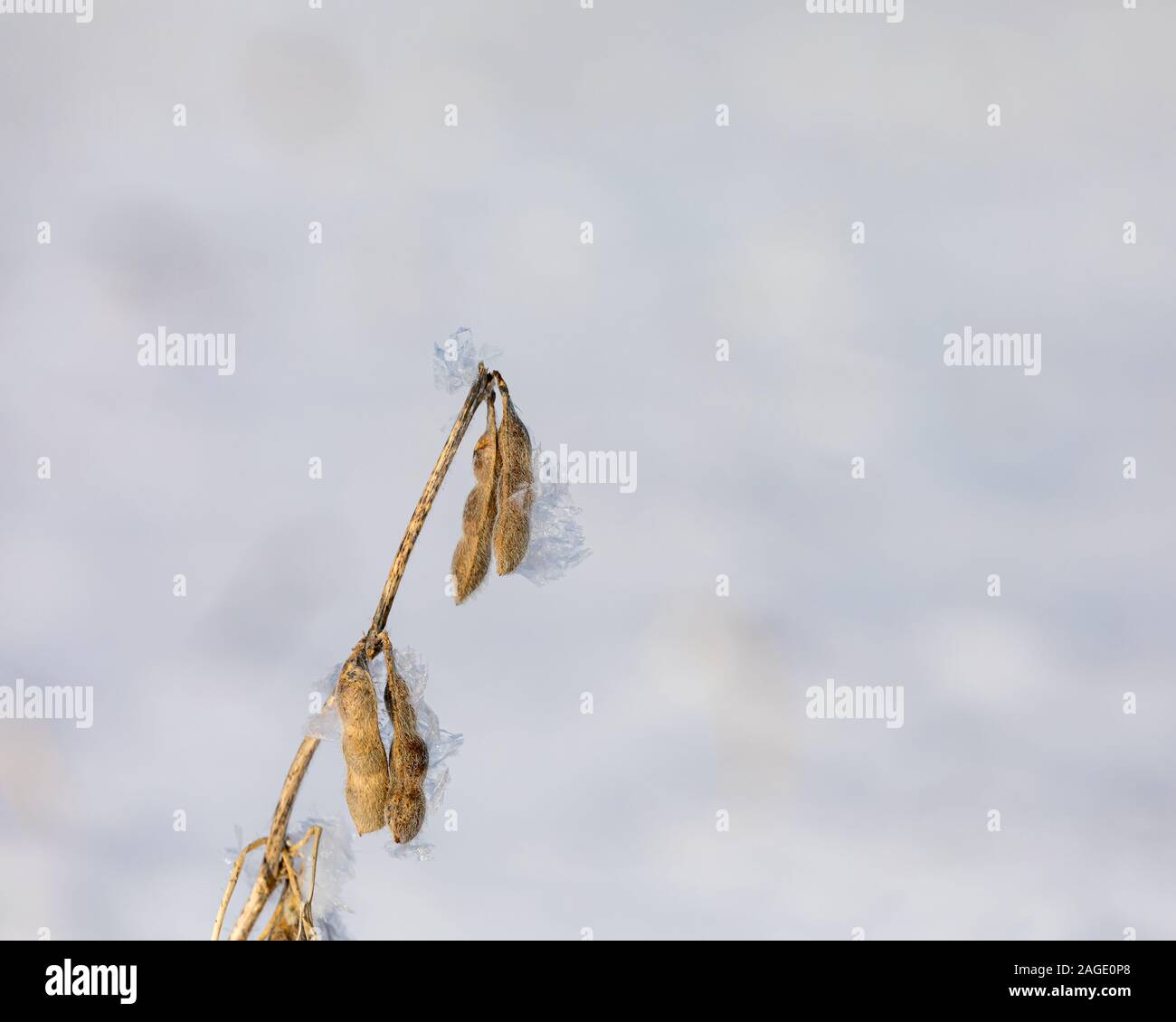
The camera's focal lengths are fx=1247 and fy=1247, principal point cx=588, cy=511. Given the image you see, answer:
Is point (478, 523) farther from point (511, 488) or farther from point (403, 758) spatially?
point (403, 758)

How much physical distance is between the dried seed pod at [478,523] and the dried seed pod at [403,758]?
0.17 meters

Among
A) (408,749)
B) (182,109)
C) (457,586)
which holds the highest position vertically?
(182,109)

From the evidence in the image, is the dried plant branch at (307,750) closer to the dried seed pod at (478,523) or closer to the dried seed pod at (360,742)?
the dried seed pod at (360,742)

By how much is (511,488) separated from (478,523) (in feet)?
0.20

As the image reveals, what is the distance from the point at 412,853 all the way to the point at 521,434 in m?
0.54

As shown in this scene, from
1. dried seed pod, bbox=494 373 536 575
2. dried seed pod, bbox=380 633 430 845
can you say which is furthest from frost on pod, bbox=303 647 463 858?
dried seed pod, bbox=494 373 536 575

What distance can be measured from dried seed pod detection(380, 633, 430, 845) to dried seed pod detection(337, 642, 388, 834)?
0.03m

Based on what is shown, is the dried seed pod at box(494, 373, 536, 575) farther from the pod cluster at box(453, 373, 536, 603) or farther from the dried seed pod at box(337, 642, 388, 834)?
the dried seed pod at box(337, 642, 388, 834)

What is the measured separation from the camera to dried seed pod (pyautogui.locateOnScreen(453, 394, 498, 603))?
1.55 meters

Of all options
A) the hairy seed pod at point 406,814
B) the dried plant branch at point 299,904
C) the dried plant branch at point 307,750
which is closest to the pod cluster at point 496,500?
the dried plant branch at point 307,750

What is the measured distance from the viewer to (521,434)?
1.58 metres
